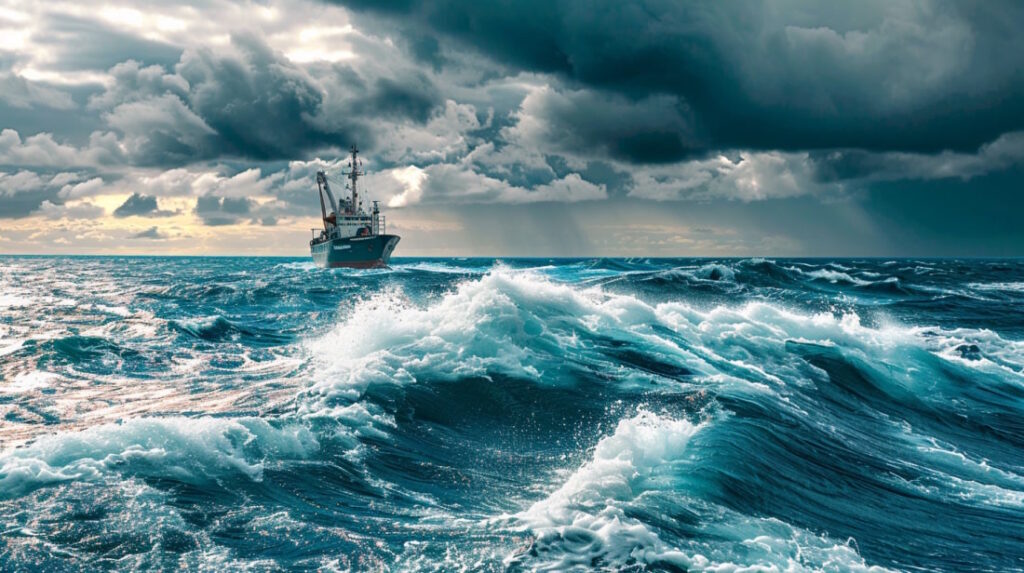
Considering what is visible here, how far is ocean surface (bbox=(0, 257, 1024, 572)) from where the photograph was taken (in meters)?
7.24

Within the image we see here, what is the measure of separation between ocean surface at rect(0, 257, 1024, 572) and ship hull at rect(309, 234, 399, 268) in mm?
72989

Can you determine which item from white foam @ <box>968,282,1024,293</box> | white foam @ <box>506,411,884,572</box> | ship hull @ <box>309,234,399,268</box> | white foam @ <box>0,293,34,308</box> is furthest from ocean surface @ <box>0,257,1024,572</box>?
ship hull @ <box>309,234,399,268</box>

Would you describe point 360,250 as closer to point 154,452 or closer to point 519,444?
point 519,444

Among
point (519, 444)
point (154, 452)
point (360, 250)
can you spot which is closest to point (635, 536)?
point (519, 444)

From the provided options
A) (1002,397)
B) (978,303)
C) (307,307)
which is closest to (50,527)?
(1002,397)

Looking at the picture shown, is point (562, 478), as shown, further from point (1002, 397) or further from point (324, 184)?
point (324, 184)

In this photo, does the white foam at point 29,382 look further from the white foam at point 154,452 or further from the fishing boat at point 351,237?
the fishing boat at point 351,237

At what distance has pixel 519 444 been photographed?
1193cm

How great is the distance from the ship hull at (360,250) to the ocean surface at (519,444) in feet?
239

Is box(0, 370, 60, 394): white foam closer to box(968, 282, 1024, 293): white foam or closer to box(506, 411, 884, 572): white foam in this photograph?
box(506, 411, 884, 572): white foam

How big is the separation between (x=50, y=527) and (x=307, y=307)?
108 ft

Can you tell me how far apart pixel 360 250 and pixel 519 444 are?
9171 centimetres

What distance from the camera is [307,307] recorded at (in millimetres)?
39281

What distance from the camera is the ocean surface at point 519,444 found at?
23.7 feet
